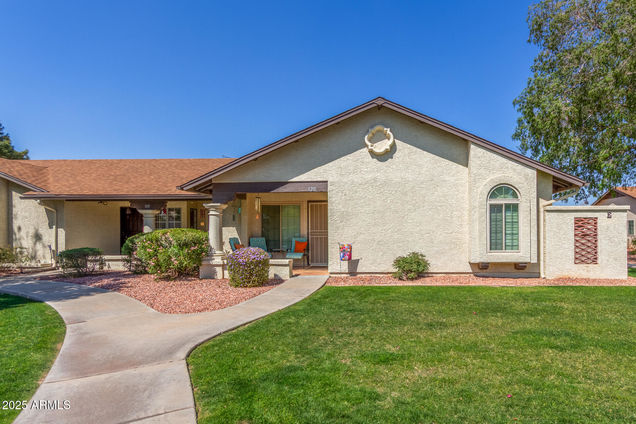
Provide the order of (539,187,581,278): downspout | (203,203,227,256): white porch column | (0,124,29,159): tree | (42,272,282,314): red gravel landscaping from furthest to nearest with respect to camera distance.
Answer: (0,124,29,159): tree → (203,203,227,256): white porch column → (539,187,581,278): downspout → (42,272,282,314): red gravel landscaping

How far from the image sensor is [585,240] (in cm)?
1021

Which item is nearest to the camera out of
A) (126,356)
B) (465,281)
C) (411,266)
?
(126,356)

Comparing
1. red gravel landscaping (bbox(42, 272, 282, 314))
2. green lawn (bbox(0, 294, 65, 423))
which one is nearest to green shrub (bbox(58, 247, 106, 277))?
red gravel landscaping (bbox(42, 272, 282, 314))

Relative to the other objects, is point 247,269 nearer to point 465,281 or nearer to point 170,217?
point 465,281

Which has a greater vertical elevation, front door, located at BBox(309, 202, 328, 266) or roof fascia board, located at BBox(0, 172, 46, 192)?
roof fascia board, located at BBox(0, 172, 46, 192)

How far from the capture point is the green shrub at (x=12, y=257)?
40.9 ft

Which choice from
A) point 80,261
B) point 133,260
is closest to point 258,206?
point 133,260

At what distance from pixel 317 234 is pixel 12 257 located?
11.9m

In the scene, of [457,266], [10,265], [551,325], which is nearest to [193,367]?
[551,325]

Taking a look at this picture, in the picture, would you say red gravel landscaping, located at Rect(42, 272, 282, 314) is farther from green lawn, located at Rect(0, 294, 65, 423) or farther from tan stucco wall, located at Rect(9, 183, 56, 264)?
tan stucco wall, located at Rect(9, 183, 56, 264)

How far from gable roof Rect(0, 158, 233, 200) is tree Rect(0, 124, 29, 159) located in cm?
2121

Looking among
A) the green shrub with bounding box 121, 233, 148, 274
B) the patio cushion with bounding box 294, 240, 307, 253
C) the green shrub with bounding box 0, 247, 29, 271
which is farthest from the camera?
the patio cushion with bounding box 294, 240, 307, 253

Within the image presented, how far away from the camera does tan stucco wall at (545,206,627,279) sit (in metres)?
10.1

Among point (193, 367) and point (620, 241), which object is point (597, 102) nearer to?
point (620, 241)
